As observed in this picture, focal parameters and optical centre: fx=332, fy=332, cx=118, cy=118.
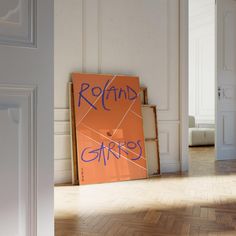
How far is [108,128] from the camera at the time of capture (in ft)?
13.6

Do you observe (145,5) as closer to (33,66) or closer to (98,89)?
(98,89)

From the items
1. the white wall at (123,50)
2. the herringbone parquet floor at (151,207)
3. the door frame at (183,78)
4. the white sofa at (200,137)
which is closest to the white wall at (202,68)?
the white sofa at (200,137)

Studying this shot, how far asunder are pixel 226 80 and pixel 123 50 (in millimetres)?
2377

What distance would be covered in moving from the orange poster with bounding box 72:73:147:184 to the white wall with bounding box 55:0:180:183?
19 cm

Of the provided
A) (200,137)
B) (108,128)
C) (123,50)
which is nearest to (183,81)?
(123,50)

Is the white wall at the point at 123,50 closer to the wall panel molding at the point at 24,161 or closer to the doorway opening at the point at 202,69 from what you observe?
the wall panel molding at the point at 24,161

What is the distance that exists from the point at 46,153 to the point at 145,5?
3684 millimetres

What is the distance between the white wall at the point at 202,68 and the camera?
9477 mm

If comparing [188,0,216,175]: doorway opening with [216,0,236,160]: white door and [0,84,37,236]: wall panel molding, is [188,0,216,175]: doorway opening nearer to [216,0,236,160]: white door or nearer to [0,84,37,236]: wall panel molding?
[216,0,236,160]: white door

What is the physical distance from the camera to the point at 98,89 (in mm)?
4145

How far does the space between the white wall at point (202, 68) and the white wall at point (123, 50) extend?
500 centimetres

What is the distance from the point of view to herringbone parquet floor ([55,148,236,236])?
2.32 m

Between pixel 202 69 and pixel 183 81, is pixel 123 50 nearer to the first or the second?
pixel 183 81

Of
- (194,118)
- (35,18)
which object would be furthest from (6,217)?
(194,118)
